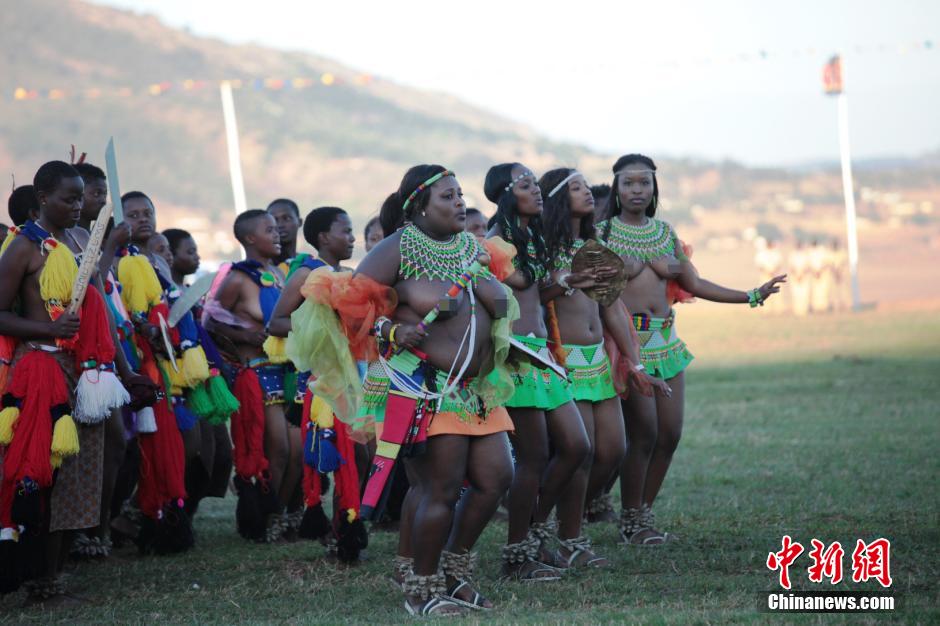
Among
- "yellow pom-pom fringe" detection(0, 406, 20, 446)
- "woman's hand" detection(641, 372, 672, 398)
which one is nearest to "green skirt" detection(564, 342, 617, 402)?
"woman's hand" detection(641, 372, 672, 398)

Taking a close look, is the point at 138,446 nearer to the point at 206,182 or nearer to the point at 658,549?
the point at 658,549

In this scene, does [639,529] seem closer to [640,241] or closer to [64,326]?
[640,241]

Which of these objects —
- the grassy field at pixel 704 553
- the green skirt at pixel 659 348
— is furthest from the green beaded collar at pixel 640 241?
the grassy field at pixel 704 553

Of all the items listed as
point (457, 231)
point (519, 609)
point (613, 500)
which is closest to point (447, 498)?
point (519, 609)

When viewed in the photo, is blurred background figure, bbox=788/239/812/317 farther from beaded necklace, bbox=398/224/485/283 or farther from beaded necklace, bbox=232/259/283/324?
beaded necklace, bbox=398/224/485/283

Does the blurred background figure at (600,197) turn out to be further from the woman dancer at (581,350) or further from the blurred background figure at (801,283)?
the blurred background figure at (801,283)

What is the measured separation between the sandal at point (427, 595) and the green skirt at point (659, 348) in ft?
8.58

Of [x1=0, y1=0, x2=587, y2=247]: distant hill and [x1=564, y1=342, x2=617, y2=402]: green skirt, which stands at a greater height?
[x1=0, y1=0, x2=587, y2=247]: distant hill

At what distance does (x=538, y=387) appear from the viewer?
24.0 ft

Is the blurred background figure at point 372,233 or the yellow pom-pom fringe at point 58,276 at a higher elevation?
the blurred background figure at point 372,233

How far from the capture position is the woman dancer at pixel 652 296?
8.55m

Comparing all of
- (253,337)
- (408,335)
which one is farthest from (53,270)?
(253,337)

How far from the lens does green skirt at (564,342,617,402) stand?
25.8 feet

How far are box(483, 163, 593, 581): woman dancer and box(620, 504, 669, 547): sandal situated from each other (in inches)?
30.3
